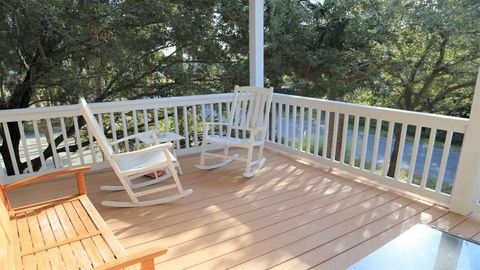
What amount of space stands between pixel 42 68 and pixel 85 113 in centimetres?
454

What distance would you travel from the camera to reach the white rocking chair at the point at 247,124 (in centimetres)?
353

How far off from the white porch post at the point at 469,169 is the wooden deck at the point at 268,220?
0.12 metres

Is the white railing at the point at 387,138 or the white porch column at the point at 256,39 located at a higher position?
the white porch column at the point at 256,39

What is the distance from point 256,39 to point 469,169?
2.90 meters

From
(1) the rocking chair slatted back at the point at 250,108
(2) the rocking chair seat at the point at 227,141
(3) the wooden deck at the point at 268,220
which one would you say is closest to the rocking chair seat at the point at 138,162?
(3) the wooden deck at the point at 268,220

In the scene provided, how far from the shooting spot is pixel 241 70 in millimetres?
7062

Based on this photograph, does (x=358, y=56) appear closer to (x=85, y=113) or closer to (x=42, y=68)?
(x=85, y=113)

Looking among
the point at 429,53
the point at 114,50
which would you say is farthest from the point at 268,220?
the point at 429,53

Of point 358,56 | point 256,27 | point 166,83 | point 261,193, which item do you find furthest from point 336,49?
point 261,193

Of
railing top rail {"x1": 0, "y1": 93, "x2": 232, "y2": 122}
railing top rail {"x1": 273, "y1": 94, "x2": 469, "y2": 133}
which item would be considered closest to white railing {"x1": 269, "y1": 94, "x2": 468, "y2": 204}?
railing top rail {"x1": 273, "y1": 94, "x2": 469, "y2": 133}

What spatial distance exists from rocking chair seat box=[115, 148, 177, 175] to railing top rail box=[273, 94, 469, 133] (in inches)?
75.1

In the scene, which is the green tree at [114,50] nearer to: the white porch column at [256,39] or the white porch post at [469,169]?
the white porch column at [256,39]

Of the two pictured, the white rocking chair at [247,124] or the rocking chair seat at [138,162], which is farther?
the white rocking chair at [247,124]

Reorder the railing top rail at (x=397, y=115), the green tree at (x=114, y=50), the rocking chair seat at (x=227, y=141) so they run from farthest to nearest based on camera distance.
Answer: the green tree at (x=114, y=50) → the rocking chair seat at (x=227, y=141) → the railing top rail at (x=397, y=115)
